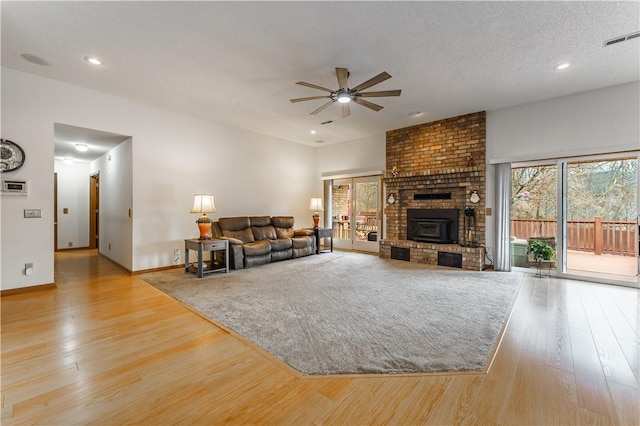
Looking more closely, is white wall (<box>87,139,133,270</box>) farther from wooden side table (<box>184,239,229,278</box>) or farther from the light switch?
the light switch

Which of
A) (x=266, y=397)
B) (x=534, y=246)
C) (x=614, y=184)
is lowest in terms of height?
(x=266, y=397)

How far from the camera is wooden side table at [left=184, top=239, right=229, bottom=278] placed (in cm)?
464

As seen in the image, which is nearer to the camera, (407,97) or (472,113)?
(407,97)

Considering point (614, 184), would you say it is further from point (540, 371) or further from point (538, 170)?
point (540, 371)

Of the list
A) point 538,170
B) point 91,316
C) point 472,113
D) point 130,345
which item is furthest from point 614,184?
point 91,316

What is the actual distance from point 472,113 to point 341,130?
273 cm

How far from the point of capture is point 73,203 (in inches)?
299

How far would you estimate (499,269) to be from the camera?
5.21 metres

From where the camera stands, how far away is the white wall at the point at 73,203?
7.38m

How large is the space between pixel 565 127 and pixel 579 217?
1548mm

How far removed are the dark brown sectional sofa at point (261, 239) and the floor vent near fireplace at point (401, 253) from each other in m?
1.89

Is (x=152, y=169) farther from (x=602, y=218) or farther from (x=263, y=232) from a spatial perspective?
(x=602, y=218)

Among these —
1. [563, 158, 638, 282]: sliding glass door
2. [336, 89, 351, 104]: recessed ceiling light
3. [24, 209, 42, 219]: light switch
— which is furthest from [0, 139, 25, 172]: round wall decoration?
[563, 158, 638, 282]: sliding glass door

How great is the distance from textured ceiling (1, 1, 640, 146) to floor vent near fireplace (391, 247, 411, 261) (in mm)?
3093
